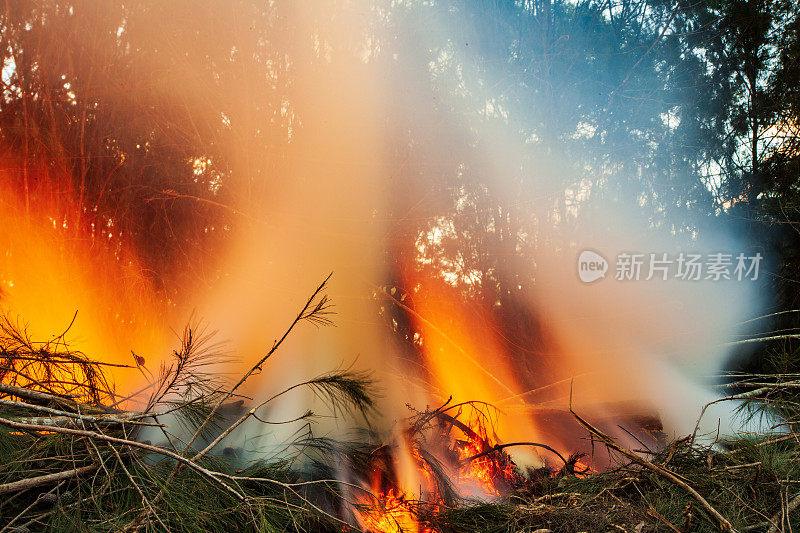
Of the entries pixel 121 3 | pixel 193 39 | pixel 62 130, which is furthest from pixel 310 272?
pixel 121 3

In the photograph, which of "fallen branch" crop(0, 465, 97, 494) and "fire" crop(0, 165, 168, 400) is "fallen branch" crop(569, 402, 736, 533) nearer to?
"fallen branch" crop(0, 465, 97, 494)

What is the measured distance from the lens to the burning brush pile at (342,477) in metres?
0.96

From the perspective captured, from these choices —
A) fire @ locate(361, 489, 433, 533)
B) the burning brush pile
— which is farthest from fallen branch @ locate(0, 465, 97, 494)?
fire @ locate(361, 489, 433, 533)

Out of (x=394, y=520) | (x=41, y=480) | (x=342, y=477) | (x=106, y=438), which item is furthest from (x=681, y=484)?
(x=41, y=480)

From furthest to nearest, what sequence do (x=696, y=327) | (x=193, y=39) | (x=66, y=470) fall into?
(x=696, y=327) → (x=193, y=39) → (x=66, y=470)

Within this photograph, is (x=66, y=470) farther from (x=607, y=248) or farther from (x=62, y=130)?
(x=607, y=248)

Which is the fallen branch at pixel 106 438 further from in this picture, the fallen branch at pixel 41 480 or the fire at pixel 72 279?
the fire at pixel 72 279

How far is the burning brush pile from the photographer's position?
96 cm

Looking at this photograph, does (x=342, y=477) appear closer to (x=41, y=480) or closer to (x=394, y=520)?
(x=394, y=520)

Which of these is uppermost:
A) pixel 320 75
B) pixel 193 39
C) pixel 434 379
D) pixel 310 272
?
pixel 193 39

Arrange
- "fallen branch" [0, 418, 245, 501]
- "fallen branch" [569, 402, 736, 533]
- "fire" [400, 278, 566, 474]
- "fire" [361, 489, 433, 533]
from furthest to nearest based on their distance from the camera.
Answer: "fire" [400, 278, 566, 474] < "fire" [361, 489, 433, 533] < "fallen branch" [569, 402, 736, 533] < "fallen branch" [0, 418, 245, 501]

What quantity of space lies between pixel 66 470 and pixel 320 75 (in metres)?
1.40

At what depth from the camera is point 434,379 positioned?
73.8 inches

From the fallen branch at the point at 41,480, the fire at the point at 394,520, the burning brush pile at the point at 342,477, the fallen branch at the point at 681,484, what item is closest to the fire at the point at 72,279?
the burning brush pile at the point at 342,477
